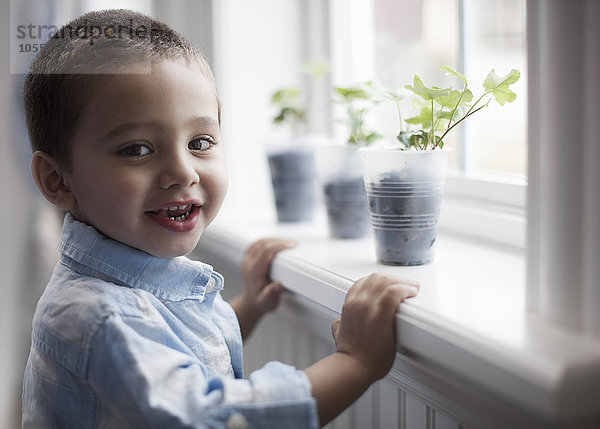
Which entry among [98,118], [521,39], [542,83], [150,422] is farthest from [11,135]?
[521,39]

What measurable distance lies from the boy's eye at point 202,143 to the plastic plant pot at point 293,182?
15.8 inches

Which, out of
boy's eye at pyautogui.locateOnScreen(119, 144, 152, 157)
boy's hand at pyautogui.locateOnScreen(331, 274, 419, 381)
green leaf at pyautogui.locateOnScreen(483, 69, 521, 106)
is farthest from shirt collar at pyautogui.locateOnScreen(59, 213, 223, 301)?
green leaf at pyautogui.locateOnScreen(483, 69, 521, 106)

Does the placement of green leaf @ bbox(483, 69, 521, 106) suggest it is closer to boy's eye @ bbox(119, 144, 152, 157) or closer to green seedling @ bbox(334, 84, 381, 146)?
green seedling @ bbox(334, 84, 381, 146)

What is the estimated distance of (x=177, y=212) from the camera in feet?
2.55

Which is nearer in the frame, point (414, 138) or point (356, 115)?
point (414, 138)

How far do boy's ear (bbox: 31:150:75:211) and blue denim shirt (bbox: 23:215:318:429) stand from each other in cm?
3

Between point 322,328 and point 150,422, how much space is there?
39cm

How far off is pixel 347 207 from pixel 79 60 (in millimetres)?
486

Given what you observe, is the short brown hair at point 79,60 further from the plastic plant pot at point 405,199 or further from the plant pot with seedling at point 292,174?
the plant pot with seedling at point 292,174

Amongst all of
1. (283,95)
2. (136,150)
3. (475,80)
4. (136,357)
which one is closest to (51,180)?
(136,150)

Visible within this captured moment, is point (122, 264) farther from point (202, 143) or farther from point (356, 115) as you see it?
point (356, 115)

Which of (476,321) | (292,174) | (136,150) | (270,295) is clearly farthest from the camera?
(292,174)

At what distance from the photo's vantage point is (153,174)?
732mm

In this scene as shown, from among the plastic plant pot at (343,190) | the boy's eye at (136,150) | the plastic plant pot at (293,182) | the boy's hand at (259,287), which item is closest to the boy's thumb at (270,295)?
the boy's hand at (259,287)
